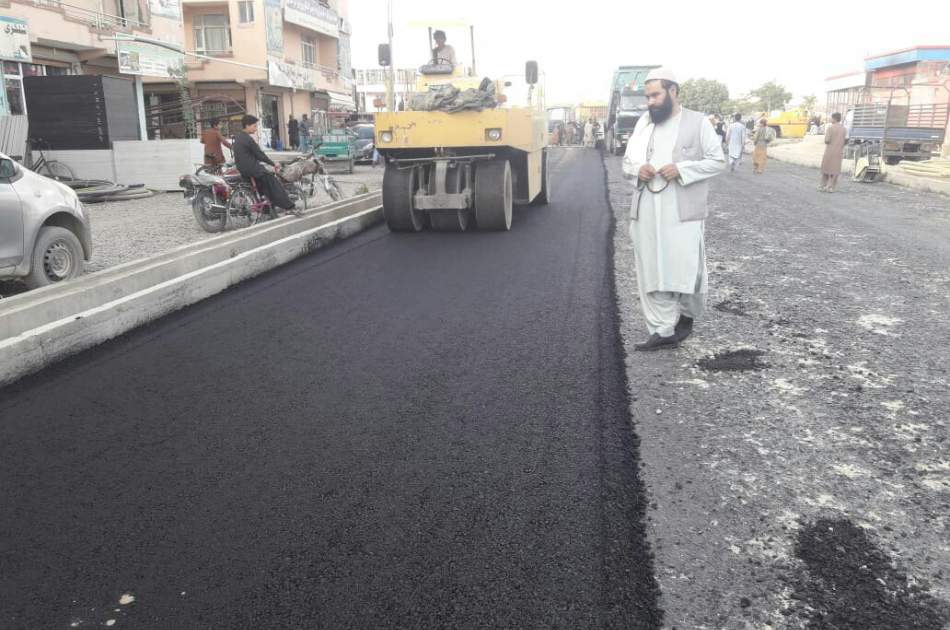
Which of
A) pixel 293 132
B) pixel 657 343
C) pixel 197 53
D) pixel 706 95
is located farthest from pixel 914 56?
pixel 706 95

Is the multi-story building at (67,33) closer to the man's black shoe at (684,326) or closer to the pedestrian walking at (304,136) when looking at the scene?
the pedestrian walking at (304,136)

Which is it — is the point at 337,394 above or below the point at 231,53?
below

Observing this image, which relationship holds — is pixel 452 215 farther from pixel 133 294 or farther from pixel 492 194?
pixel 133 294

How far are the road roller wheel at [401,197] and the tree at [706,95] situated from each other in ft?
280

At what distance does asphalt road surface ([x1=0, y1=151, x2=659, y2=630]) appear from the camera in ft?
8.09

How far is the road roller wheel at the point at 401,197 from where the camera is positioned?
34.2ft

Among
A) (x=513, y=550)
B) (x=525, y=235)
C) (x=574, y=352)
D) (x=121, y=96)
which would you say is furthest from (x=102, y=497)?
(x=121, y=96)

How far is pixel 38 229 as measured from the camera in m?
6.53

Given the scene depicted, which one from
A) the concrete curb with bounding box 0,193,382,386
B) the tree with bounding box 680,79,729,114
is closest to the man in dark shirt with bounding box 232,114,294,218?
the concrete curb with bounding box 0,193,382,386

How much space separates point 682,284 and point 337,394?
2.38 meters

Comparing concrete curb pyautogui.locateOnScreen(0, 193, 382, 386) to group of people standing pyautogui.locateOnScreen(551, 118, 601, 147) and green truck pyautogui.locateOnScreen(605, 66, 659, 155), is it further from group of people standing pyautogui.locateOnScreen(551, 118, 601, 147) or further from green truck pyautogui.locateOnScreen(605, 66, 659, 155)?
group of people standing pyautogui.locateOnScreen(551, 118, 601, 147)

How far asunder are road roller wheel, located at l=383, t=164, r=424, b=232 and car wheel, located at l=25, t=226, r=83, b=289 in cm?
432

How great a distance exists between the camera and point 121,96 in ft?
55.6

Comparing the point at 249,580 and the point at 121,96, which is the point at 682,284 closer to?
the point at 249,580
